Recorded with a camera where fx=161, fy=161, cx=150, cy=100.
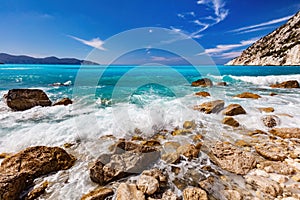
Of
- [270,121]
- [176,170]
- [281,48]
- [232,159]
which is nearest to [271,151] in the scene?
[232,159]

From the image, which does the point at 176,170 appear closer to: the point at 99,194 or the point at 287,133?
the point at 99,194

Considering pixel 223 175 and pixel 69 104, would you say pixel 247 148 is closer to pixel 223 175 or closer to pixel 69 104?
pixel 223 175

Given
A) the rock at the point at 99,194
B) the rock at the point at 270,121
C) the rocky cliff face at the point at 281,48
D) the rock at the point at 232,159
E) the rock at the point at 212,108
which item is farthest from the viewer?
the rocky cliff face at the point at 281,48

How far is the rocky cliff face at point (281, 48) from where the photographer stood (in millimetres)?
59781

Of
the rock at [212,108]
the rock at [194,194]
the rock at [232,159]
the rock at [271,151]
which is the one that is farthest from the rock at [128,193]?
the rock at [212,108]

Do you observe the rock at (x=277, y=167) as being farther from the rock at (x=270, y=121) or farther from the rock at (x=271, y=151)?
the rock at (x=270, y=121)

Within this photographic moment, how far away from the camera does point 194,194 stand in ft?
9.82

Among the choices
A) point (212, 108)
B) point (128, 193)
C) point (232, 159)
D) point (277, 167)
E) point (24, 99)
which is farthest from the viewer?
point (24, 99)

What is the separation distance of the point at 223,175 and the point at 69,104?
969 centimetres

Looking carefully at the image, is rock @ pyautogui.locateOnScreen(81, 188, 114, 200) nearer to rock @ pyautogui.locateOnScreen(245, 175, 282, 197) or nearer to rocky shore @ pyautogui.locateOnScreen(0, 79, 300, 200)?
rocky shore @ pyautogui.locateOnScreen(0, 79, 300, 200)

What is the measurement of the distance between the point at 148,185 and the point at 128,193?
1.33 feet

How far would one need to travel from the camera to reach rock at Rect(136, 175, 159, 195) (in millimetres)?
3053

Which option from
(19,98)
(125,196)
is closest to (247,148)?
(125,196)

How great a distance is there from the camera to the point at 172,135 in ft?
19.5
